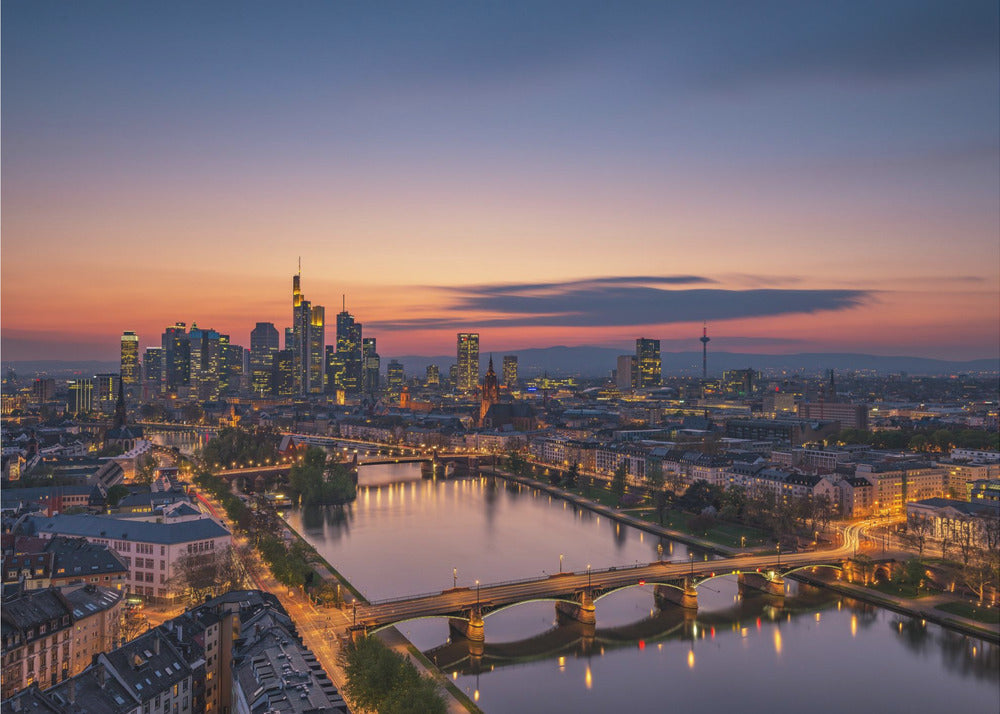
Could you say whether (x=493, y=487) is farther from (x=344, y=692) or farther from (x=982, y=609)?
(x=344, y=692)

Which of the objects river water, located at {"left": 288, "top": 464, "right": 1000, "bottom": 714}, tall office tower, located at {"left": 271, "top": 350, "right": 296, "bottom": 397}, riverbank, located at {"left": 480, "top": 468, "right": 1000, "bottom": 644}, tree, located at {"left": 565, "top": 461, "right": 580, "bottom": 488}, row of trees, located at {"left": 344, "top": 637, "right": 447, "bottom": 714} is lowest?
river water, located at {"left": 288, "top": 464, "right": 1000, "bottom": 714}

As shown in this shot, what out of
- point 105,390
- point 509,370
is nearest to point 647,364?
point 509,370

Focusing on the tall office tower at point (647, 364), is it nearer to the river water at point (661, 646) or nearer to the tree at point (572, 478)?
the tree at point (572, 478)

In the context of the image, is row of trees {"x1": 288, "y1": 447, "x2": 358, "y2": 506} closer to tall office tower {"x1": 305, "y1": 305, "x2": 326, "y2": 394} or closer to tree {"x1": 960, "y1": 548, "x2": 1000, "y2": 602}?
tree {"x1": 960, "y1": 548, "x2": 1000, "y2": 602}

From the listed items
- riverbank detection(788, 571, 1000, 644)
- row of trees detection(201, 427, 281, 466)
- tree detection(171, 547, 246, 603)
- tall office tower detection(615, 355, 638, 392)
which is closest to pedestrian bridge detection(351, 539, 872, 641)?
riverbank detection(788, 571, 1000, 644)

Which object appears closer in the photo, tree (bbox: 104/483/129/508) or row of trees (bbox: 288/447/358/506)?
tree (bbox: 104/483/129/508)

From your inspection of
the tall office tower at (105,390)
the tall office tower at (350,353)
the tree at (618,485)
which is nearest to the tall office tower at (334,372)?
the tall office tower at (350,353)

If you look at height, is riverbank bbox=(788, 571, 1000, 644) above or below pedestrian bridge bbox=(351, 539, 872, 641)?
Answer: below

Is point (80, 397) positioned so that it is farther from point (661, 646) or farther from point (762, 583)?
point (661, 646)
